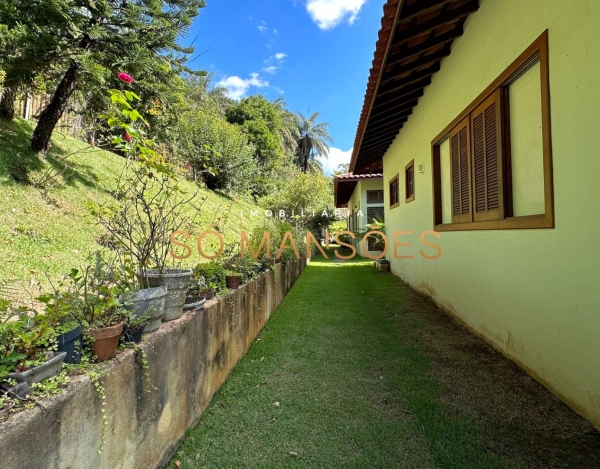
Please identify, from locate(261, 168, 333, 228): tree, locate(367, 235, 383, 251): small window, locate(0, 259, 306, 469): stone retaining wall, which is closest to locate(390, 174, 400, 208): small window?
locate(367, 235, 383, 251): small window

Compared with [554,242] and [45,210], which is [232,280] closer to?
[554,242]

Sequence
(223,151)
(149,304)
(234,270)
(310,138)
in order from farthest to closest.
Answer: (310,138)
(223,151)
(234,270)
(149,304)

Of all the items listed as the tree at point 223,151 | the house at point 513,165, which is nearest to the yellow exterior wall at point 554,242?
the house at point 513,165

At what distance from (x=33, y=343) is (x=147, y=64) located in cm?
780

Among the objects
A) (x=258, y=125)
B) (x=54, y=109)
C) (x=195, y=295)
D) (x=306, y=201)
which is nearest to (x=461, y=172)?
(x=195, y=295)

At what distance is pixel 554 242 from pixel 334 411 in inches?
90.5

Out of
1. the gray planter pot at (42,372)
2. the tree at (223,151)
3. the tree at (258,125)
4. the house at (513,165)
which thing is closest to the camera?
the gray planter pot at (42,372)

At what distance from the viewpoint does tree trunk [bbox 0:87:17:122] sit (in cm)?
859

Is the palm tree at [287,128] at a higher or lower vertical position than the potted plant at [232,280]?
higher

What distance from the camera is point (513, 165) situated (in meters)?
3.36

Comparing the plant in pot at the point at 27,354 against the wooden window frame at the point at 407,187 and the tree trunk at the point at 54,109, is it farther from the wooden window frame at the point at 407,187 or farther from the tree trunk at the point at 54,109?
the tree trunk at the point at 54,109

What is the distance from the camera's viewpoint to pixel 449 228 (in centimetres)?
495

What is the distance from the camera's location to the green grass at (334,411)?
1.97m

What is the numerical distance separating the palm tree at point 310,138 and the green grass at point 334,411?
1352 inches
